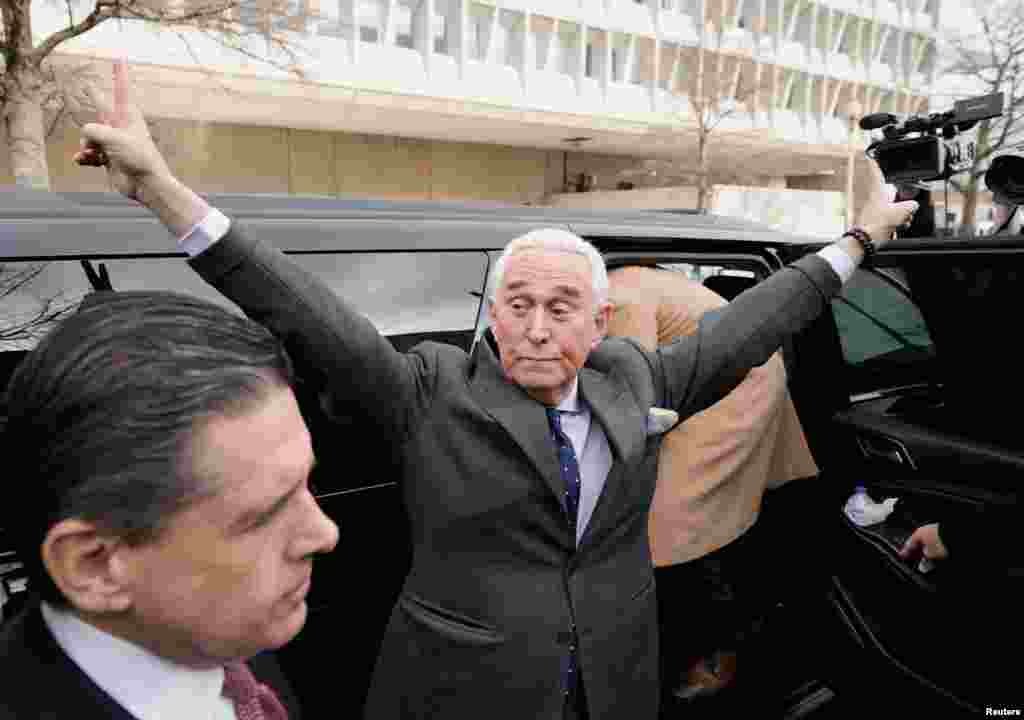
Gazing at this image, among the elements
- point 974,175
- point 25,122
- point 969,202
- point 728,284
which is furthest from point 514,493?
point 969,202

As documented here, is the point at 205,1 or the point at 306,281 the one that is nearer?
the point at 306,281

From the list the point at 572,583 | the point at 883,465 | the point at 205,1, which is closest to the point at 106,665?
the point at 572,583

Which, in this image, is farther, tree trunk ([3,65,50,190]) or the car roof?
tree trunk ([3,65,50,190])

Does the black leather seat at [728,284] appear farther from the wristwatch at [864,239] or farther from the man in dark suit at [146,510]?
the man in dark suit at [146,510]

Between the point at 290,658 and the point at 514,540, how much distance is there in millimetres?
722

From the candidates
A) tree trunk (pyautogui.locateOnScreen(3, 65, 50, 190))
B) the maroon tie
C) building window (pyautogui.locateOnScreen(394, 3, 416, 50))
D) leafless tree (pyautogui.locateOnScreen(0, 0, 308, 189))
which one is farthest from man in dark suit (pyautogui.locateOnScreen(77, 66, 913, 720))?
building window (pyautogui.locateOnScreen(394, 3, 416, 50))

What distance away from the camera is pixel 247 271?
4.27 ft

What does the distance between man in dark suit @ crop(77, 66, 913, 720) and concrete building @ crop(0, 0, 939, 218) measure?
58.6 ft

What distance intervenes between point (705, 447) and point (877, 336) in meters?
0.89

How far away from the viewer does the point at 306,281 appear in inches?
53.1

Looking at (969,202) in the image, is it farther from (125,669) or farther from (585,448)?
(125,669)

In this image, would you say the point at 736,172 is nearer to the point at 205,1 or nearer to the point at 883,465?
the point at 205,1

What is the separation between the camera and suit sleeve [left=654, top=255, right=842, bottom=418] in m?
1.75

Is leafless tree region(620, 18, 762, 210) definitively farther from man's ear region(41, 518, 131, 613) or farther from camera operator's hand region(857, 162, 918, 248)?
man's ear region(41, 518, 131, 613)
